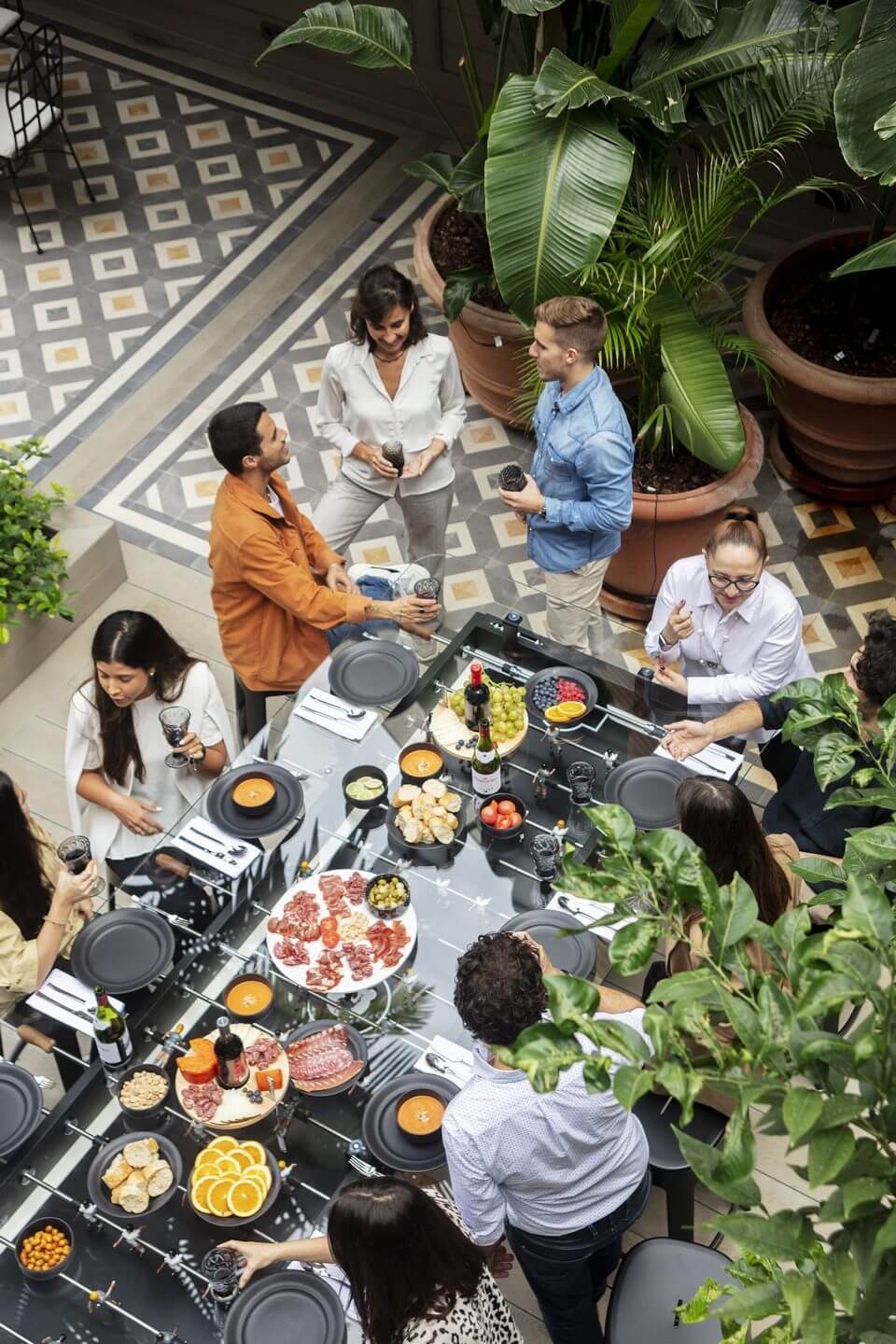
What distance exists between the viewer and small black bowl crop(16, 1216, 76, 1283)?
2787mm

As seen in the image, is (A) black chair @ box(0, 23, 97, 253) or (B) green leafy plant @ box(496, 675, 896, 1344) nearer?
(B) green leafy plant @ box(496, 675, 896, 1344)

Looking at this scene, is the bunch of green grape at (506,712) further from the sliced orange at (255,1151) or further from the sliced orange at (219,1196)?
the sliced orange at (219,1196)

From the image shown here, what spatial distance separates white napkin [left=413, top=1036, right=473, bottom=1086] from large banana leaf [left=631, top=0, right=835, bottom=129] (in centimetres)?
316

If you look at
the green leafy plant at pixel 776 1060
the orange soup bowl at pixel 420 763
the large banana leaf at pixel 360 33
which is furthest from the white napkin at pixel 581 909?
the large banana leaf at pixel 360 33

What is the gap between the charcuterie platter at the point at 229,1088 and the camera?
3006 mm

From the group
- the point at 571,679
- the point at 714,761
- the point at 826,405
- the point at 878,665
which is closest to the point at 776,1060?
the point at 878,665

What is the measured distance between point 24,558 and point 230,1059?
106 inches

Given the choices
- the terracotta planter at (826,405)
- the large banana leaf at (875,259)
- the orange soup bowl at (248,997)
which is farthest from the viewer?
the terracotta planter at (826,405)

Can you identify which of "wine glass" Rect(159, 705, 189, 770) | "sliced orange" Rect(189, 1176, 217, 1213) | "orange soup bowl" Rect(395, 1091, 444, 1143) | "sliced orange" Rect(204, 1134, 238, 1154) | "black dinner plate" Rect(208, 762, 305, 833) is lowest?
"orange soup bowl" Rect(395, 1091, 444, 1143)

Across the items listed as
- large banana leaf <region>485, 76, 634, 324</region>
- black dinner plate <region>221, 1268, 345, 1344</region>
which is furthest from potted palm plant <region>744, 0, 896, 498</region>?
black dinner plate <region>221, 1268, 345, 1344</region>

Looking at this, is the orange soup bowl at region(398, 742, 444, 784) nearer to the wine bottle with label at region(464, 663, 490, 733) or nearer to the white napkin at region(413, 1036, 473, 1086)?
the wine bottle with label at region(464, 663, 490, 733)

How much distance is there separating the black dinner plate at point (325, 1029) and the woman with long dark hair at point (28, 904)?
64 centimetres

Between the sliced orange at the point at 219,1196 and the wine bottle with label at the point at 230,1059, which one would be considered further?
the wine bottle with label at the point at 230,1059

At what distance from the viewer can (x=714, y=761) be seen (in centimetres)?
371
